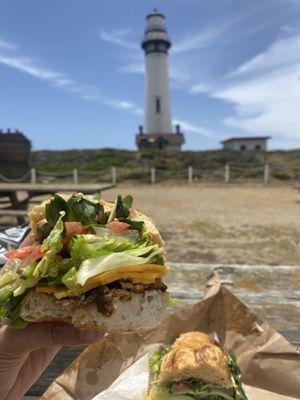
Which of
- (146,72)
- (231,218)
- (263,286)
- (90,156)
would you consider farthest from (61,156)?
(263,286)

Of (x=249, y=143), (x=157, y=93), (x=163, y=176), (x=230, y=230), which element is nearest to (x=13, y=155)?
(x=163, y=176)

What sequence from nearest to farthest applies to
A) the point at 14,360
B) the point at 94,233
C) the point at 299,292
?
1. the point at 14,360
2. the point at 94,233
3. the point at 299,292

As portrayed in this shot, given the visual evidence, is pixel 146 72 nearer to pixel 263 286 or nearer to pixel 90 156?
pixel 90 156

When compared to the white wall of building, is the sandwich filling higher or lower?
lower

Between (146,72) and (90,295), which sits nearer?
(90,295)

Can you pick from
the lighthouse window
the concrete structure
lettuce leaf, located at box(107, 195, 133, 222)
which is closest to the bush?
the lighthouse window

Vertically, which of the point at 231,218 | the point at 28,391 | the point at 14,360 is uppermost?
the point at 14,360

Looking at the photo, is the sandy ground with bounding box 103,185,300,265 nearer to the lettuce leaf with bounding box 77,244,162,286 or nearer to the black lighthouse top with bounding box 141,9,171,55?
the lettuce leaf with bounding box 77,244,162,286
